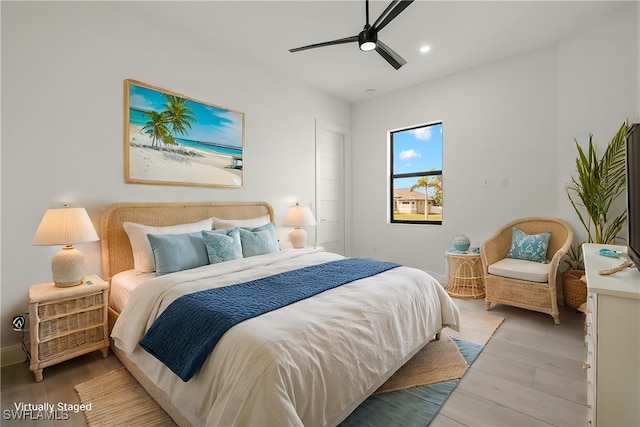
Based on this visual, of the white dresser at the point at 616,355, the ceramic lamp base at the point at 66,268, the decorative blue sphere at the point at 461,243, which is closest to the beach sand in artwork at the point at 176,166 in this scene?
the ceramic lamp base at the point at 66,268

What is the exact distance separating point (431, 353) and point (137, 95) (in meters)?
3.30

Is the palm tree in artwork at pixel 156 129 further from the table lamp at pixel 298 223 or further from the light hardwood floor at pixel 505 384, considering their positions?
the light hardwood floor at pixel 505 384

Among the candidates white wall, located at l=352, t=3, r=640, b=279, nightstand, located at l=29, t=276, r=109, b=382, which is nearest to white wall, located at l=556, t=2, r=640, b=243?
white wall, located at l=352, t=3, r=640, b=279

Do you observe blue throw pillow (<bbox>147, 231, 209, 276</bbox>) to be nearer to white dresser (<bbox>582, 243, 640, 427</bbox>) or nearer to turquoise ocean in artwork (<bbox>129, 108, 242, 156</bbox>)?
turquoise ocean in artwork (<bbox>129, 108, 242, 156</bbox>)

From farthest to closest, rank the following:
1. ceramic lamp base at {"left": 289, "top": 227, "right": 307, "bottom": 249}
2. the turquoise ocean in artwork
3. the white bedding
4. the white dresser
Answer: ceramic lamp base at {"left": 289, "top": 227, "right": 307, "bottom": 249}, the turquoise ocean in artwork, the white bedding, the white dresser

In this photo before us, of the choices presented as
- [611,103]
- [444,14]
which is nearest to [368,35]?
[444,14]

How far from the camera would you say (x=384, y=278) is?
2.10 metres

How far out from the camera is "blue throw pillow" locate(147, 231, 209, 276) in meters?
2.28

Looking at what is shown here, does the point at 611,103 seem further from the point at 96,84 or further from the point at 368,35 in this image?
the point at 96,84

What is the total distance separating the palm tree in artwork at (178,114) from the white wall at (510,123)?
2903 mm

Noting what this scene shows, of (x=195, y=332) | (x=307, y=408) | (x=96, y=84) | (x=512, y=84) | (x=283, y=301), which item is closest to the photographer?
(x=307, y=408)

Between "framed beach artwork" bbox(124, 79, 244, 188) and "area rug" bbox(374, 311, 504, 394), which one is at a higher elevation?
"framed beach artwork" bbox(124, 79, 244, 188)

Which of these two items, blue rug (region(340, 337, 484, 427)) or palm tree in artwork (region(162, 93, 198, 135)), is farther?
palm tree in artwork (region(162, 93, 198, 135))

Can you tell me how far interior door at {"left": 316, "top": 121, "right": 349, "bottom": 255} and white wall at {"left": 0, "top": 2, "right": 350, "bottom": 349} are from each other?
168 centimetres
